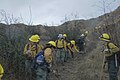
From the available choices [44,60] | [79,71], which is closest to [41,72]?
[44,60]

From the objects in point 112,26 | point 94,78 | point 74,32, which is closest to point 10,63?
point 94,78

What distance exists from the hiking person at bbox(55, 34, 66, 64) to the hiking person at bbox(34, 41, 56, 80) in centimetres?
597

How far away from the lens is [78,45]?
20.5 m

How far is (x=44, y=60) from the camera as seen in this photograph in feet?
31.4

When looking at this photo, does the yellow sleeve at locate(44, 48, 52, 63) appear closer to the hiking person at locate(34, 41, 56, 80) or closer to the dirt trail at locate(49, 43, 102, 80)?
the hiking person at locate(34, 41, 56, 80)

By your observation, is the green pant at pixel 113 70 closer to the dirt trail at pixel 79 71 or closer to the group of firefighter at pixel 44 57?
the group of firefighter at pixel 44 57

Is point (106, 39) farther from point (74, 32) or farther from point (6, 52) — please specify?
point (74, 32)

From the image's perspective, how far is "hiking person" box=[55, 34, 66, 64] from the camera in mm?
15885

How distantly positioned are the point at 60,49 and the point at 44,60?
6.41m

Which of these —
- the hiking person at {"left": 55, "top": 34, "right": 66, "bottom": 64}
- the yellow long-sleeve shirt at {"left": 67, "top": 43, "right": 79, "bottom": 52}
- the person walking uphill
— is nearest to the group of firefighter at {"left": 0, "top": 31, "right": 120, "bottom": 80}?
the person walking uphill

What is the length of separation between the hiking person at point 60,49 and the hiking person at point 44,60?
5975mm

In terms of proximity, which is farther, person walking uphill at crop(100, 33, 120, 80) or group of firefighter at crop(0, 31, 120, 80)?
person walking uphill at crop(100, 33, 120, 80)

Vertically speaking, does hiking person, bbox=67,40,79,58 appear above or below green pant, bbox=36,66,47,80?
above

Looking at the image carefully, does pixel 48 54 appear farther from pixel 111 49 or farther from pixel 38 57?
pixel 111 49
